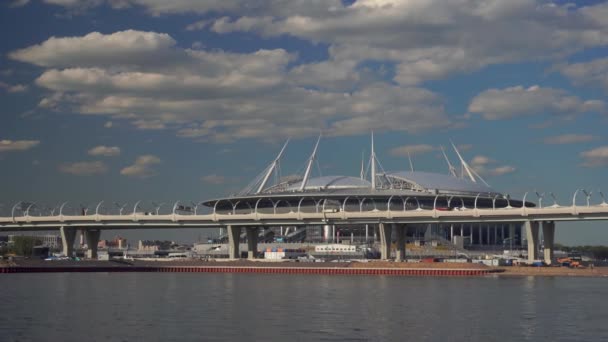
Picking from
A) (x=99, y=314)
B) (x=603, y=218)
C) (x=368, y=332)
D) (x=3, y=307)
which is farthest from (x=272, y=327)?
(x=603, y=218)

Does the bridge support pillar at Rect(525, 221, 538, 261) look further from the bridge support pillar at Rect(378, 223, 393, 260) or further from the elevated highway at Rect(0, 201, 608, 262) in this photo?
the bridge support pillar at Rect(378, 223, 393, 260)

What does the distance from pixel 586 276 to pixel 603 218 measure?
10030mm

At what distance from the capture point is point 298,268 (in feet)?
550

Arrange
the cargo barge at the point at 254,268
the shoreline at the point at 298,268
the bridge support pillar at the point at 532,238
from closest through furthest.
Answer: the shoreline at the point at 298,268 < the cargo barge at the point at 254,268 < the bridge support pillar at the point at 532,238

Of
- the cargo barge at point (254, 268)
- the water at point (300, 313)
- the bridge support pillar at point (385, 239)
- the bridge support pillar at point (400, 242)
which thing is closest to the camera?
the water at point (300, 313)

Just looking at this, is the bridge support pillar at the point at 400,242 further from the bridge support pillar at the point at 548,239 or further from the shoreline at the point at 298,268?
the bridge support pillar at the point at 548,239

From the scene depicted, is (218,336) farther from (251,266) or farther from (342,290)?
(251,266)

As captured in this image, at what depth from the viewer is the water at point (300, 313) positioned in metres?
62.7

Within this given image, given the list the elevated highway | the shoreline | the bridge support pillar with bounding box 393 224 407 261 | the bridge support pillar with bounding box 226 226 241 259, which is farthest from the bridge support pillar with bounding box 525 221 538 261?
the bridge support pillar with bounding box 226 226 241 259

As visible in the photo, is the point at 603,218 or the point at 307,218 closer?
the point at 603,218

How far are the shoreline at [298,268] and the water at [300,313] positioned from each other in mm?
39907

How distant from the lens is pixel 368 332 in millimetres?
63812

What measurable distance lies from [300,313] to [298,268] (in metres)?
92.6

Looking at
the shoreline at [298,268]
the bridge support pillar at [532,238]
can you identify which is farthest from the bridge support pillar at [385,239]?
the bridge support pillar at [532,238]
